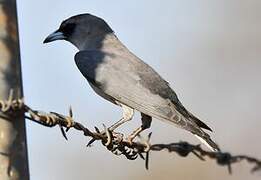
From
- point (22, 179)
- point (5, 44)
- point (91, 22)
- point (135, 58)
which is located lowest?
point (22, 179)

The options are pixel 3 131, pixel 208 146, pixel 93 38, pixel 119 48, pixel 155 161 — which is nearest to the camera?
pixel 3 131

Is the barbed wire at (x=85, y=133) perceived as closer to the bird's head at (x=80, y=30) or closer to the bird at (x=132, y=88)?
the bird at (x=132, y=88)

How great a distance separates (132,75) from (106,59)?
0.29m

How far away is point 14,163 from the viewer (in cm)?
304

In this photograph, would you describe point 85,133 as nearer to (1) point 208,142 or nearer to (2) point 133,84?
(1) point 208,142

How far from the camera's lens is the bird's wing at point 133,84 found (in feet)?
18.2

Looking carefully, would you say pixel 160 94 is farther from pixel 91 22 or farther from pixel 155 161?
pixel 155 161

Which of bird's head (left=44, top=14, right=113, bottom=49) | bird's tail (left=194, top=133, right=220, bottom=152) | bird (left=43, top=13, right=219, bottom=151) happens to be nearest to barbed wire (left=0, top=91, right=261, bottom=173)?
bird's tail (left=194, top=133, right=220, bottom=152)

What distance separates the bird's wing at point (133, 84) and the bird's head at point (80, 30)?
0.72 metres

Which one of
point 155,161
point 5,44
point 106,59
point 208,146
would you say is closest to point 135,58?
point 106,59

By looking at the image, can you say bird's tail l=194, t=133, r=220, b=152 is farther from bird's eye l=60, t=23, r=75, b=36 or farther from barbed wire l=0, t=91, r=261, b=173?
bird's eye l=60, t=23, r=75, b=36

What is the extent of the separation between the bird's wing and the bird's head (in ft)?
2.35

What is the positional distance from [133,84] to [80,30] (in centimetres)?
128

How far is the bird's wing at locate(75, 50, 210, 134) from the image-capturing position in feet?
18.2
